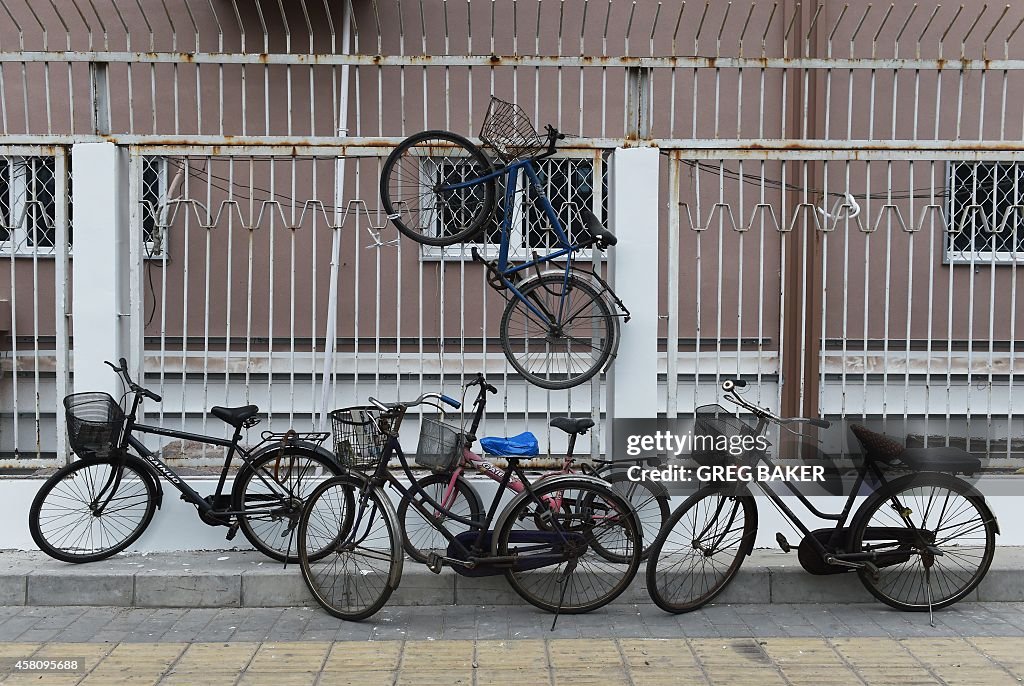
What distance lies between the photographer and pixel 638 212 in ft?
19.5

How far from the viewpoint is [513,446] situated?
533 cm

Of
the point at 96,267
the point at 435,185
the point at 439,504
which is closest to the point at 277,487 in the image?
the point at 439,504

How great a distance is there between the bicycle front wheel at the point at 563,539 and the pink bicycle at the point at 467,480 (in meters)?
0.10

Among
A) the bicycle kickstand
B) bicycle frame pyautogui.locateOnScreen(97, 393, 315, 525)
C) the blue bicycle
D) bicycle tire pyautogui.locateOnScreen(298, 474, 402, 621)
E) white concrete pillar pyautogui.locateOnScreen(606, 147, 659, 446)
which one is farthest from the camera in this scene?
white concrete pillar pyautogui.locateOnScreen(606, 147, 659, 446)

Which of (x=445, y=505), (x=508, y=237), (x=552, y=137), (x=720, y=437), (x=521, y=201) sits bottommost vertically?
(x=445, y=505)

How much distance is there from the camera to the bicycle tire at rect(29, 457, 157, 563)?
5.59m

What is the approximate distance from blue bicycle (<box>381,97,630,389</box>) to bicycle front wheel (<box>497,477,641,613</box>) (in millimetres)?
898

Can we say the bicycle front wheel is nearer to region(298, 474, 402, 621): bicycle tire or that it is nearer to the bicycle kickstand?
the bicycle kickstand

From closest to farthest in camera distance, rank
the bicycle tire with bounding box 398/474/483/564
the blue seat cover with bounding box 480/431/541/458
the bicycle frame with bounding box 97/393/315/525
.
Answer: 1. the blue seat cover with bounding box 480/431/541/458
2. the bicycle tire with bounding box 398/474/483/564
3. the bicycle frame with bounding box 97/393/315/525

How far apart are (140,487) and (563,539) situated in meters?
2.59

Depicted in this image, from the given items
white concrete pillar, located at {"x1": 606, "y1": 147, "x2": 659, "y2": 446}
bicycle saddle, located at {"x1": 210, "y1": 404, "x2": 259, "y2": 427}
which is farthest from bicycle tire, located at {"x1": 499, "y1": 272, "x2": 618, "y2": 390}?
bicycle saddle, located at {"x1": 210, "y1": 404, "x2": 259, "y2": 427}

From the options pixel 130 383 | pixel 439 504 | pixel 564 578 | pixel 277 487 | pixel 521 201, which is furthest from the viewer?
pixel 521 201

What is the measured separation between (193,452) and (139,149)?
188 centimetres

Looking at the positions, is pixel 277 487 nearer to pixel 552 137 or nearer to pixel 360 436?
pixel 360 436
